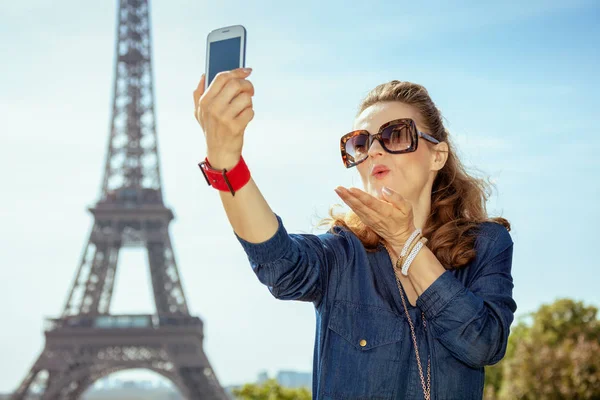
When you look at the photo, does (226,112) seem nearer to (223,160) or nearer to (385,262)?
(223,160)

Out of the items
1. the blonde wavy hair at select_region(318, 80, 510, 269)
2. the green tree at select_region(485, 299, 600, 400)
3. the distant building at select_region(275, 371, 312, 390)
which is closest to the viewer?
the blonde wavy hair at select_region(318, 80, 510, 269)

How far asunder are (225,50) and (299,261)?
659 mm

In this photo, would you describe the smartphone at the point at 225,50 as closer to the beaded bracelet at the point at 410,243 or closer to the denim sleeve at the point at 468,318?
the beaded bracelet at the point at 410,243

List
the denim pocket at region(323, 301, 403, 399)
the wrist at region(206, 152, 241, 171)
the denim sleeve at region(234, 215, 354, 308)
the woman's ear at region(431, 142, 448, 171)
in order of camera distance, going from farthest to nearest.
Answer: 1. the woman's ear at region(431, 142, 448, 171)
2. the denim pocket at region(323, 301, 403, 399)
3. the denim sleeve at region(234, 215, 354, 308)
4. the wrist at region(206, 152, 241, 171)

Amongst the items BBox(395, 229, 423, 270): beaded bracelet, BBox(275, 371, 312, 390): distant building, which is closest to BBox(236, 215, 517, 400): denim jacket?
BBox(395, 229, 423, 270): beaded bracelet

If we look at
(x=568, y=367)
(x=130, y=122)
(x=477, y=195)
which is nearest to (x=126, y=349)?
(x=130, y=122)

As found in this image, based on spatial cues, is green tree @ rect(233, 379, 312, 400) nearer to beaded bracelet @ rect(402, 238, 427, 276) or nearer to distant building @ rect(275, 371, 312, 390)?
beaded bracelet @ rect(402, 238, 427, 276)

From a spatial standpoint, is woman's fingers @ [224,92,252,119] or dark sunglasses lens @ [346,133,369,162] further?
dark sunglasses lens @ [346,133,369,162]

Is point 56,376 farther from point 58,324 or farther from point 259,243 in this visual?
point 259,243

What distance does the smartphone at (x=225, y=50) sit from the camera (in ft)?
7.98

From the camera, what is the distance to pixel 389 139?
9.45ft

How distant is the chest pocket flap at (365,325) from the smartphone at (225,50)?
826 mm

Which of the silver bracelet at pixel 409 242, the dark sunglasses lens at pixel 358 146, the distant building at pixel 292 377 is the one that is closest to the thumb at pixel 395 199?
the silver bracelet at pixel 409 242

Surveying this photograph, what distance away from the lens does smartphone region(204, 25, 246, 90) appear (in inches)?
95.7
